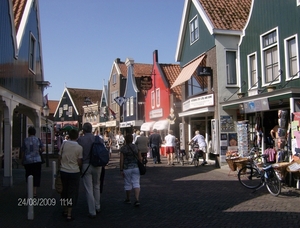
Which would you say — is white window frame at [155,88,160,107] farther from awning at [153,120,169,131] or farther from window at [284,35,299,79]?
window at [284,35,299,79]

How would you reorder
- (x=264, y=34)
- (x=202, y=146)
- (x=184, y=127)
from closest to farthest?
1. (x=264, y=34)
2. (x=202, y=146)
3. (x=184, y=127)

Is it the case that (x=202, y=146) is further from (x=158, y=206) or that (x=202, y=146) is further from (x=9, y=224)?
(x=9, y=224)

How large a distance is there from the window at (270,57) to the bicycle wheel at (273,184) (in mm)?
4985

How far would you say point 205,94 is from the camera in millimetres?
17656

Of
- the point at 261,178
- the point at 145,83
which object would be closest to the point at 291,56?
the point at 261,178

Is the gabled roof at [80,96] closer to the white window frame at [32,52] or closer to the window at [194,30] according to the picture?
the window at [194,30]

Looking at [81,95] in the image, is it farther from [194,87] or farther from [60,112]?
[194,87]

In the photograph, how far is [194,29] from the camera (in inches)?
757

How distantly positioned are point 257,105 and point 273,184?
4037mm

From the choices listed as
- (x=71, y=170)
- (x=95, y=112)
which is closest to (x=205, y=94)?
(x=71, y=170)

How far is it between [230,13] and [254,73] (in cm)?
435

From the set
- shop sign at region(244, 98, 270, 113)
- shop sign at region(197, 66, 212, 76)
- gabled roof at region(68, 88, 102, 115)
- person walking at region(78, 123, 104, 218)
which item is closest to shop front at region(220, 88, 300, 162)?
shop sign at region(244, 98, 270, 113)

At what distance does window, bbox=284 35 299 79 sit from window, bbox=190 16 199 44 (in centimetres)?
710

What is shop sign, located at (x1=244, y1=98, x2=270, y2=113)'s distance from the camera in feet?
39.0
